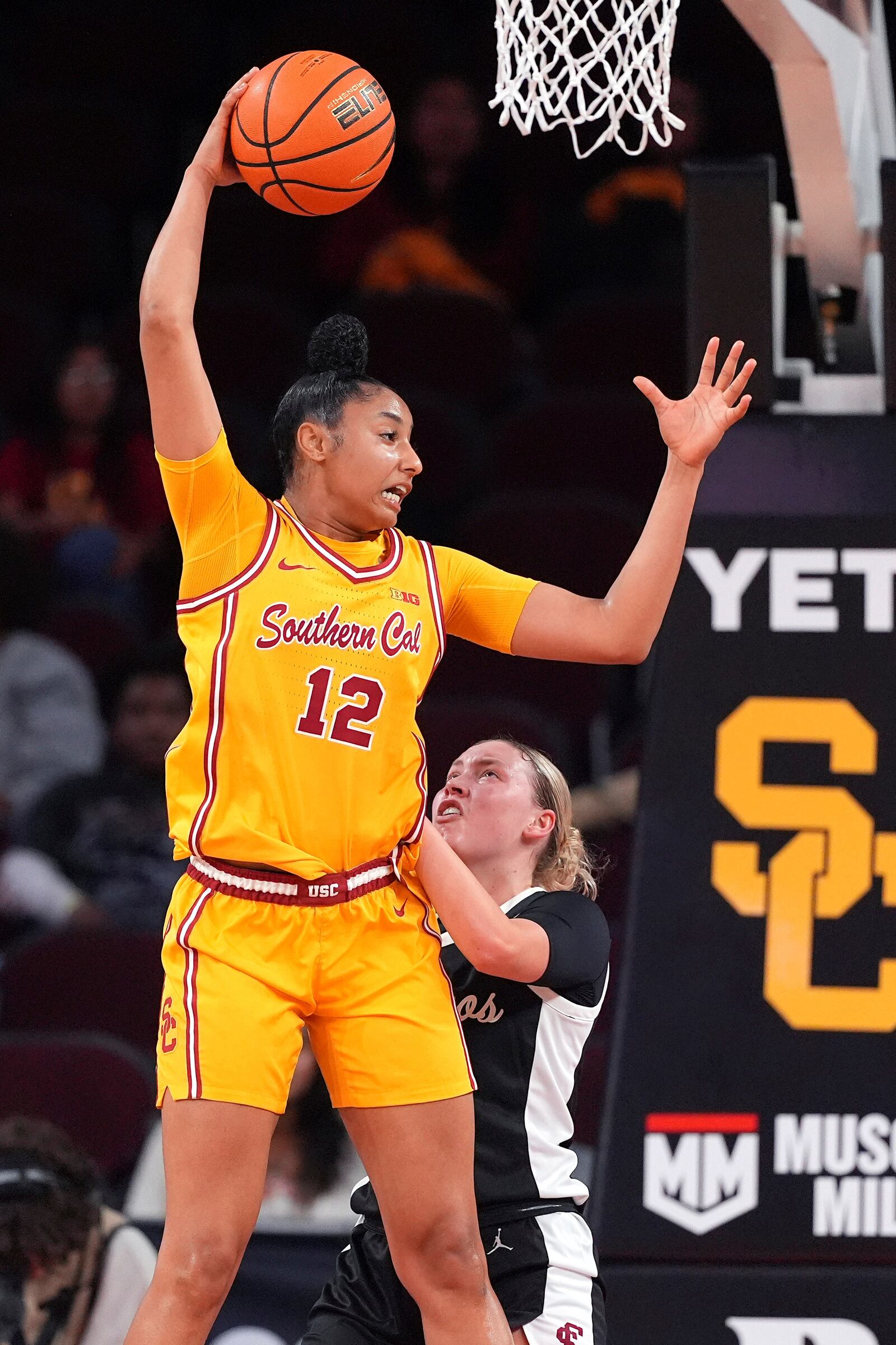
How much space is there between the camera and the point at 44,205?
9.34 m

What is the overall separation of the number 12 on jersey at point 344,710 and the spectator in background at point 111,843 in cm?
311

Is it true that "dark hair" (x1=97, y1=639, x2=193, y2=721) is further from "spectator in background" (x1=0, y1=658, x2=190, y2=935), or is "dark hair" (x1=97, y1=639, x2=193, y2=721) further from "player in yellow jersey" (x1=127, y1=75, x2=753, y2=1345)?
"player in yellow jersey" (x1=127, y1=75, x2=753, y2=1345)

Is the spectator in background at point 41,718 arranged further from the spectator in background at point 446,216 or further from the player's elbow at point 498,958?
the player's elbow at point 498,958

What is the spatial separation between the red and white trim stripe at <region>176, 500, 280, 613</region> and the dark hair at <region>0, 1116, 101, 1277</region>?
4.83 ft

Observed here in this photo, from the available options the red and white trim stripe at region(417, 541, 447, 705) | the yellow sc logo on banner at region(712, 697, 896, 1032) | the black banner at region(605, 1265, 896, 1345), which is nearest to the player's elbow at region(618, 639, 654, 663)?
the red and white trim stripe at region(417, 541, 447, 705)

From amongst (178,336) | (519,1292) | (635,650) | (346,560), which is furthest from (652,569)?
(519,1292)

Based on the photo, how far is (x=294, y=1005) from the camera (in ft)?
10.3

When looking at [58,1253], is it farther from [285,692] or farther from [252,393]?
[252,393]

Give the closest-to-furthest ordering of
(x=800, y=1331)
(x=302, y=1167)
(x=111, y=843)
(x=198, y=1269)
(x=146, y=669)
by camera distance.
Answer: (x=198, y=1269) → (x=800, y=1331) → (x=302, y=1167) → (x=111, y=843) → (x=146, y=669)

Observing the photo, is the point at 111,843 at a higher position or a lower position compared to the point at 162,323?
lower

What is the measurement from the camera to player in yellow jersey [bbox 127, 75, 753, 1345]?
10.1ft

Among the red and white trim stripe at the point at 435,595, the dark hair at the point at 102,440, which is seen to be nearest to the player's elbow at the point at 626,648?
the red and white trim stripe at the point at 435,595

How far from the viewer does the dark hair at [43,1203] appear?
408 centimetres

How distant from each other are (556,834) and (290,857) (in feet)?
2.56
